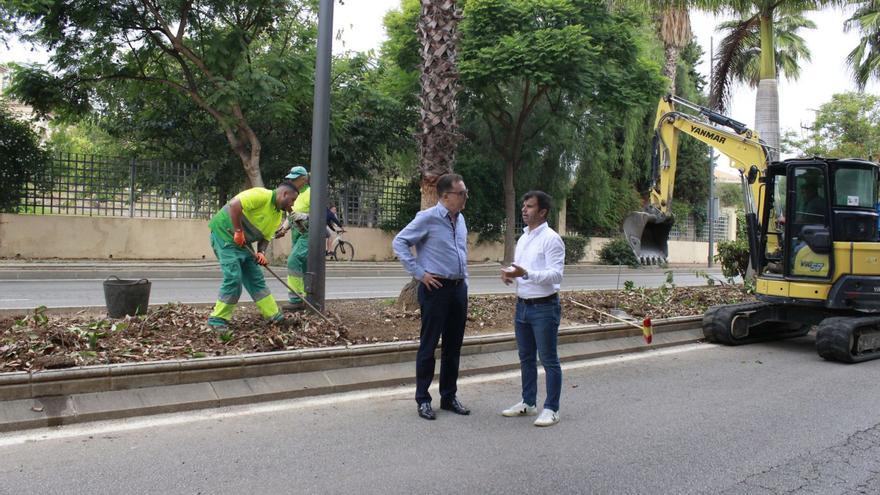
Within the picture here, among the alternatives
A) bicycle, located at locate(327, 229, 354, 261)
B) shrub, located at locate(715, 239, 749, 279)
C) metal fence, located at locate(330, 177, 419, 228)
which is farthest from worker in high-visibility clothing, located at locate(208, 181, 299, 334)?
metal fence, located at locate(330, 177, 419, 228)

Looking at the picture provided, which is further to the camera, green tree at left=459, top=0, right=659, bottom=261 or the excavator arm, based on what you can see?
green tree at left=459, top=0, right=659, bottom=261

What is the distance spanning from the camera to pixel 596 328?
8.18 metres

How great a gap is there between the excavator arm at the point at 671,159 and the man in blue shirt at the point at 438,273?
6.58m

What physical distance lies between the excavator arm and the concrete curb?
4.92 m

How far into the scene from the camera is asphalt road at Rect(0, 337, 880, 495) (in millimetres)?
3889

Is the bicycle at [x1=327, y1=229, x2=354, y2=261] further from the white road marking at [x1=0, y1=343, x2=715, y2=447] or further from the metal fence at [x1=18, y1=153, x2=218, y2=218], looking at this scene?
the white road marking at [x1=0, y1=343, x2=715, y2=447]

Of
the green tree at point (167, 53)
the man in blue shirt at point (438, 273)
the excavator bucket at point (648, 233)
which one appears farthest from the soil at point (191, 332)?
the green tree at point (167, 53)

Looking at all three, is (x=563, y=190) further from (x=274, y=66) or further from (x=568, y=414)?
(x=568, y=414)

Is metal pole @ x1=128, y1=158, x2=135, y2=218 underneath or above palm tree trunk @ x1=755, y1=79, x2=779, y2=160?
underneath

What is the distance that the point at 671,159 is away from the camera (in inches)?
448

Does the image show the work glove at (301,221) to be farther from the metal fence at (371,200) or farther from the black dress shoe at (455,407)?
the metal fence at (371,200)

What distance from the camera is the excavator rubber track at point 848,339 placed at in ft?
25.3

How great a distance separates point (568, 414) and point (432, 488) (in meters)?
1.96

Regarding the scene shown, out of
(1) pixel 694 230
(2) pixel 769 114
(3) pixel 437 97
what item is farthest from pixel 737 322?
(1) pixel 694 230
